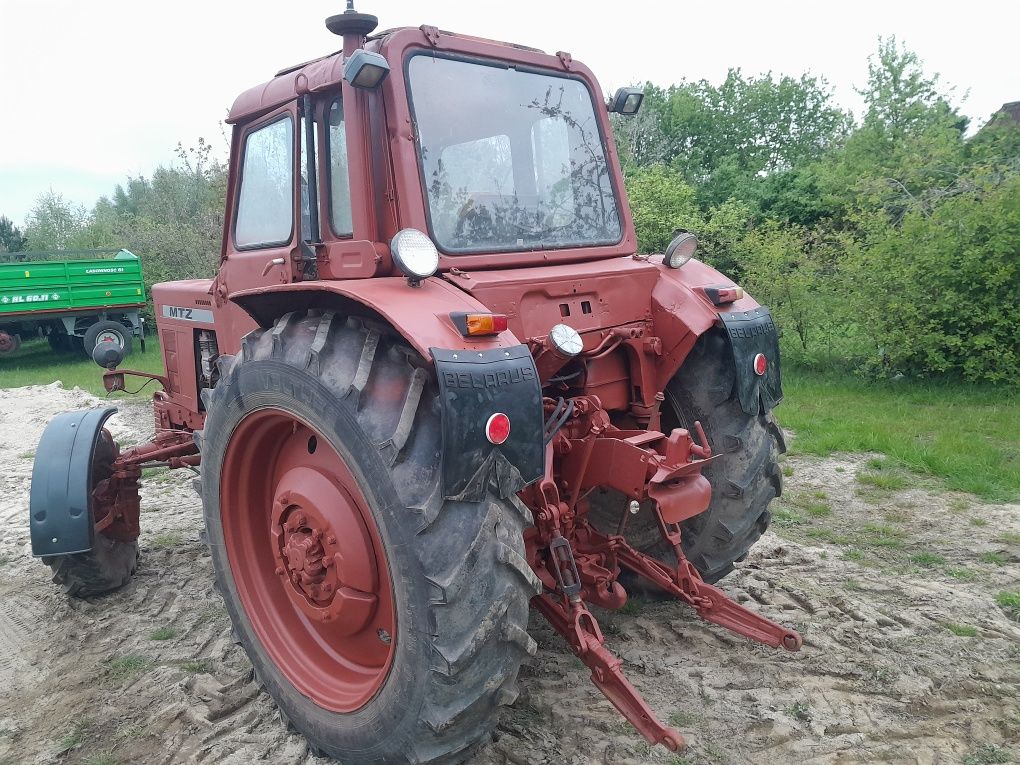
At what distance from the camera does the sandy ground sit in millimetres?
2693

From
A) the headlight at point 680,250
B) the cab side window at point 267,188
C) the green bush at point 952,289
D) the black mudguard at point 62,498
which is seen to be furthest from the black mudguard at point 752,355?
the green bush at point 952,289

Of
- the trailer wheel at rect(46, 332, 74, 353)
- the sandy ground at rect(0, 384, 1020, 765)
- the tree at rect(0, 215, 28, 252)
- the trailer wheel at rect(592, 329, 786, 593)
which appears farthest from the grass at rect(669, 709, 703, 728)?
the tree at rect(0, 215, 28, 252)

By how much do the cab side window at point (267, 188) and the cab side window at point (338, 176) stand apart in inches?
10.7

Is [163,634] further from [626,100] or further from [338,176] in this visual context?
[626,100]

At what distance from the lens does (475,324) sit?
227 cm

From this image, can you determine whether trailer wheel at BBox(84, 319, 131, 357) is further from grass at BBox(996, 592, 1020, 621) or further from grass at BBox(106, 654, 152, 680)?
grass at BBox(996, 592, 1020, 621)

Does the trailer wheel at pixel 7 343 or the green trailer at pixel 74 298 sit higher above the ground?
the green trailer at pixel 74 298

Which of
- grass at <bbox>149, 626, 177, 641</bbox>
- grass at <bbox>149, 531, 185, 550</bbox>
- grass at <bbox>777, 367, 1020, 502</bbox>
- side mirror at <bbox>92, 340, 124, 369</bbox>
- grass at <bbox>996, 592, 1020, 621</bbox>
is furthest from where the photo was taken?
grass at <bbox>777, 367, 1020, 502</bbox>

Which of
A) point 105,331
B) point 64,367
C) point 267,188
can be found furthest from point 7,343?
point 267,188

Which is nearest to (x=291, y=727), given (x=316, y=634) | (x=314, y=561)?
(x=316, y=634)

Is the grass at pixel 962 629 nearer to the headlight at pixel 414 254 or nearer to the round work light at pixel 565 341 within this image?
the round work light at pixel 565 341

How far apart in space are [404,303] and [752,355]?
1584 mm

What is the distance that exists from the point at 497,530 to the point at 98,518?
2831mm

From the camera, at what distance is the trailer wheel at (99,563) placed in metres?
3.88
